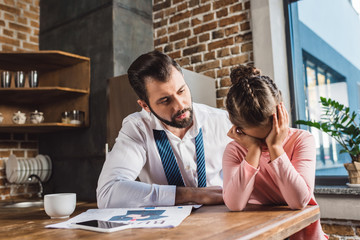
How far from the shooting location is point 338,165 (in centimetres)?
254

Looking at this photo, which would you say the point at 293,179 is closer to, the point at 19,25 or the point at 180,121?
the point at 180,121

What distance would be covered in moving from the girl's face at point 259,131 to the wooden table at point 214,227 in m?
0.23

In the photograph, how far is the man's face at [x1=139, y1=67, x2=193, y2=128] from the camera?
1.62m

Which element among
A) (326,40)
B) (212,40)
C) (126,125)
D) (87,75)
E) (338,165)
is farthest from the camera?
(87,75)

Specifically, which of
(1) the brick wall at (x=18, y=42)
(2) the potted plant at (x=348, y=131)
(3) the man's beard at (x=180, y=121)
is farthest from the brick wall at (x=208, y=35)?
(1) the brick wall at (x=18, y=42)

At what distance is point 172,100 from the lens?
163 centimetres

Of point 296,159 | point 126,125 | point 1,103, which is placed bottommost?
point 296,159

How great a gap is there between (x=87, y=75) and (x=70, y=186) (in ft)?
3.54

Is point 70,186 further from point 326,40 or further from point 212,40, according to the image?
point 326,40

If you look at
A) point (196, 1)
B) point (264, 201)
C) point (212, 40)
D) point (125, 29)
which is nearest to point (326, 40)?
point (212, 40)

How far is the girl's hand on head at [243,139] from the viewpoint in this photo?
43.6 inches

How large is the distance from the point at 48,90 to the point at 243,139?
2.33 m

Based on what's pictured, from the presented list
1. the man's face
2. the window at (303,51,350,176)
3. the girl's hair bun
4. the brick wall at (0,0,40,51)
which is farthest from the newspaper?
the brick wall at (0,0,40,51)

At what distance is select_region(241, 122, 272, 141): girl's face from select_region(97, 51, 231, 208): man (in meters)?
0.46
